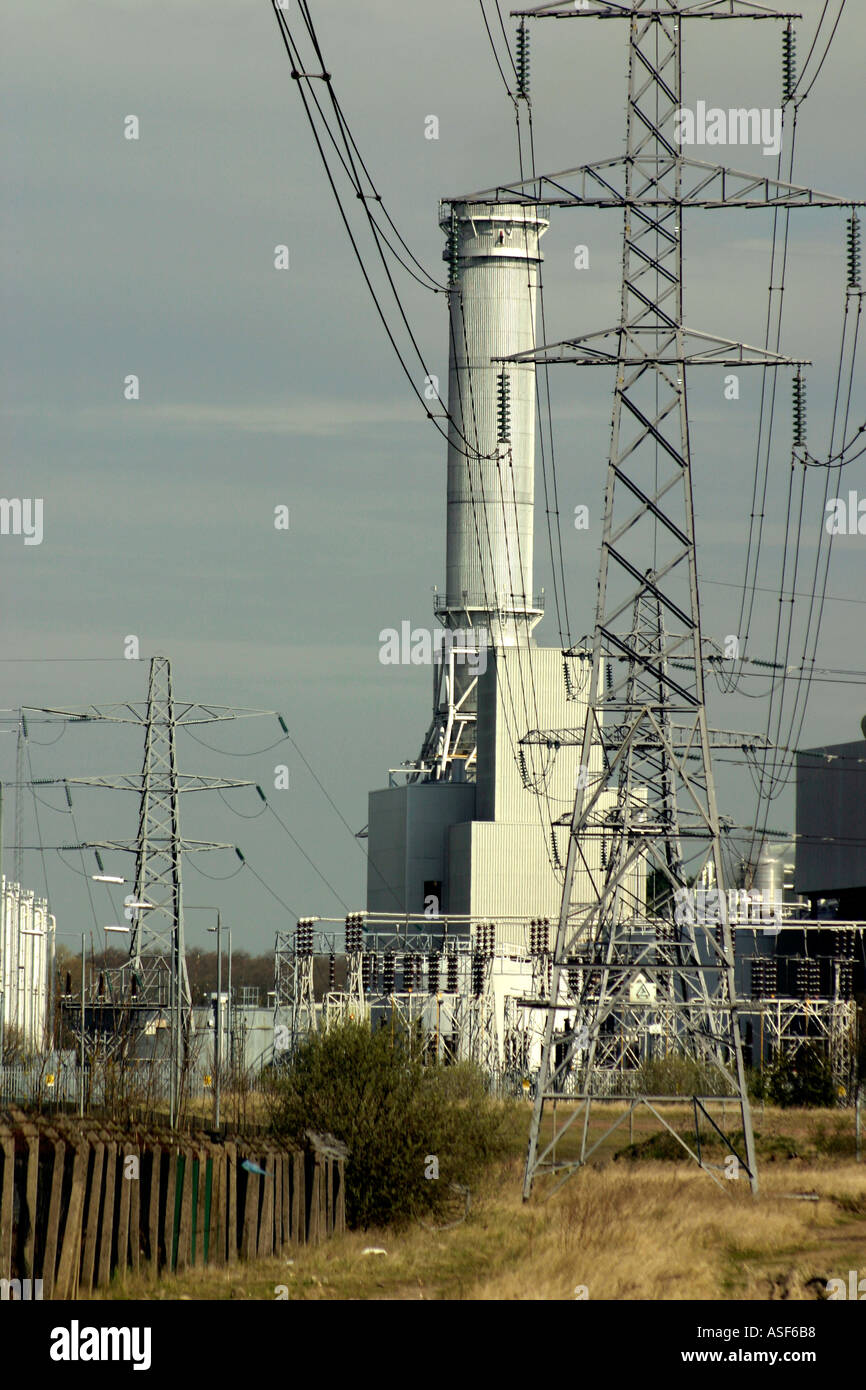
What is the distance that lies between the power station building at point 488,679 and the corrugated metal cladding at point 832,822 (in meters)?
11.4

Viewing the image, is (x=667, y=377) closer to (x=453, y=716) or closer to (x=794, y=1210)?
(x=794, y=1210)

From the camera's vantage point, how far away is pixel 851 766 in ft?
299

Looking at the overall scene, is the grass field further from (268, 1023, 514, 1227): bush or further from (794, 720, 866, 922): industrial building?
(794, 720, 866, 922): industrial building

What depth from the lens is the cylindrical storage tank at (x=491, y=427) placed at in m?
95.4

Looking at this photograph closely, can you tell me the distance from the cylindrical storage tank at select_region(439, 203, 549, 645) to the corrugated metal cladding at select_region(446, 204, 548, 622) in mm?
51

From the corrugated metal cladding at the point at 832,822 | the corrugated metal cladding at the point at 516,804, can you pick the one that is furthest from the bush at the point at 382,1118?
the corrugated metal cladding at the point at 832,822

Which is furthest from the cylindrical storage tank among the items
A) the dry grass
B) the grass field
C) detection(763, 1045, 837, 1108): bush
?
the dry grass

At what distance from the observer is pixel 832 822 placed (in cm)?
9288

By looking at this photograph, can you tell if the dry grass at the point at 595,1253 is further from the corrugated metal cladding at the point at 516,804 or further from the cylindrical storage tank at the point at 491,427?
the cylindrical storage tank at the point at 491,427

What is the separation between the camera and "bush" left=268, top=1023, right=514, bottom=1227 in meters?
25.4

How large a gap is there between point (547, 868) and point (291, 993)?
25302 millimetres

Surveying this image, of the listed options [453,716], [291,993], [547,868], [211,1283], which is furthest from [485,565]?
[211,1283]

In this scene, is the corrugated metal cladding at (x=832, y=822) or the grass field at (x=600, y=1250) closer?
the grass field at (x=600, y=1250)
